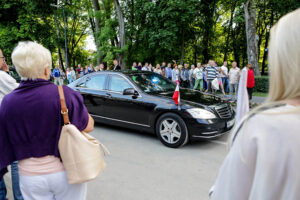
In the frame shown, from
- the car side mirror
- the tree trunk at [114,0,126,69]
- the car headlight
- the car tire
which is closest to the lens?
the car headlight

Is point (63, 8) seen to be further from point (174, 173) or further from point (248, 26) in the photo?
point (174, 173)

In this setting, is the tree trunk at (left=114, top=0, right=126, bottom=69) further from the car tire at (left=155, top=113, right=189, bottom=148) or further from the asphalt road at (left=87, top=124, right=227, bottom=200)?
the car tire at (left=155, top=113, right=189, bottom=148)

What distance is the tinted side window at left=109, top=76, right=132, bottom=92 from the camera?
594 centimetres

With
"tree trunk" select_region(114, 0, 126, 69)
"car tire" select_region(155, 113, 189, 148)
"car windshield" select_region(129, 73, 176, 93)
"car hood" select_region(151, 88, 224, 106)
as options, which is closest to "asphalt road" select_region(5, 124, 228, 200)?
"car tire" select_region(155, 113, 189, 148)

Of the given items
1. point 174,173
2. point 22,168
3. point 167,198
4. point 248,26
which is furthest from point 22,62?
point 248,26

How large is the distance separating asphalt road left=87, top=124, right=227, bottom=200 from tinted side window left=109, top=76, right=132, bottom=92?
125 centimetres

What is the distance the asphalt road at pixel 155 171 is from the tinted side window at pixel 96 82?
57.8 inches

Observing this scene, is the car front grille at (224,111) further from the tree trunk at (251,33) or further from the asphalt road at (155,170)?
the tree trunk at (251,33)

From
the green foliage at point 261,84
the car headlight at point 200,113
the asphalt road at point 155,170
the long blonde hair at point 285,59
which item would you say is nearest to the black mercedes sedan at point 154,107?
the car headlight at point 200,113

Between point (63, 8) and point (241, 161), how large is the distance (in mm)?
26035

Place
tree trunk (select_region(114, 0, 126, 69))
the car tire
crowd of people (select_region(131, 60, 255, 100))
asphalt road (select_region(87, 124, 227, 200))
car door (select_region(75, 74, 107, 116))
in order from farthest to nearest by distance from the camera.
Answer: tree trunk (select_region(114, 0, 126, 69)) → crowd of people (select_region(131, 60, 255, 100)) → car door (select_region(75, 74, 107, 116)) → the car tire → asphalt road (select_region(87, 124, 227, 200))

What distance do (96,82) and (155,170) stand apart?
342 centimetres

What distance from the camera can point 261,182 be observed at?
0.84 metres

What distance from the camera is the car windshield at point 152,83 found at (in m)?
5.84
